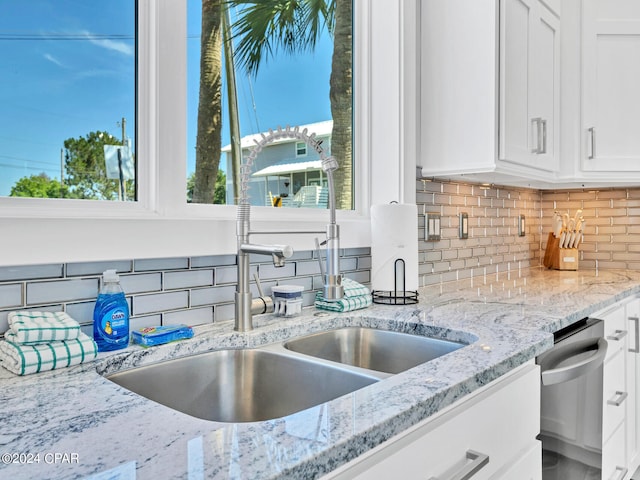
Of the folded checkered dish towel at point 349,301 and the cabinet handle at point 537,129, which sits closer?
the folded checkered dish towel at point 349,301

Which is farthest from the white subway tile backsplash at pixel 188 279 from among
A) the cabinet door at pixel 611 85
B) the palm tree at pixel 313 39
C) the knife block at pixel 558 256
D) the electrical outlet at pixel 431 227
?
the knife block at pixel 558 256

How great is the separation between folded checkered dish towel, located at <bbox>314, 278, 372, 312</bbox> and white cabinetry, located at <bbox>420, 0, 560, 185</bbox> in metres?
0.75

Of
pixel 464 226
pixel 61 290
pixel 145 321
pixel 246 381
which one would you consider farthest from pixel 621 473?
pixel 61 290

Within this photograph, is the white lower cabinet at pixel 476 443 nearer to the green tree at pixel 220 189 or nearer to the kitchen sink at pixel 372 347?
the kitchen sink at pixel 372 347

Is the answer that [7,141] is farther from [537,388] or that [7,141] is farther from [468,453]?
[537,388]

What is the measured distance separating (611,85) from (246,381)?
8.53 feet

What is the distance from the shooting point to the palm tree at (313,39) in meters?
1.72

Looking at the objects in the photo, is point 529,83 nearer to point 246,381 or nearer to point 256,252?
point 256,252

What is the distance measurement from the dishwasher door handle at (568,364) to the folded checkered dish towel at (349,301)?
0.57 meters

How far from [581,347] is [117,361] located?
4.42ft

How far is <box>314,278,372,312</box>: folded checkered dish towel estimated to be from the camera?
1.63m

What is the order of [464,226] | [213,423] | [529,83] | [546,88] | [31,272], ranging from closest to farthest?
1. [213,423]
2. [31,272]
3. [529,83]
4. [546,88]
5. [464,226]

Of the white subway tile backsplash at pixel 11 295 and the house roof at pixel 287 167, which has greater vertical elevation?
the house roof at pixel 287 167

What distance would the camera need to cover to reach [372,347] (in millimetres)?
1521
